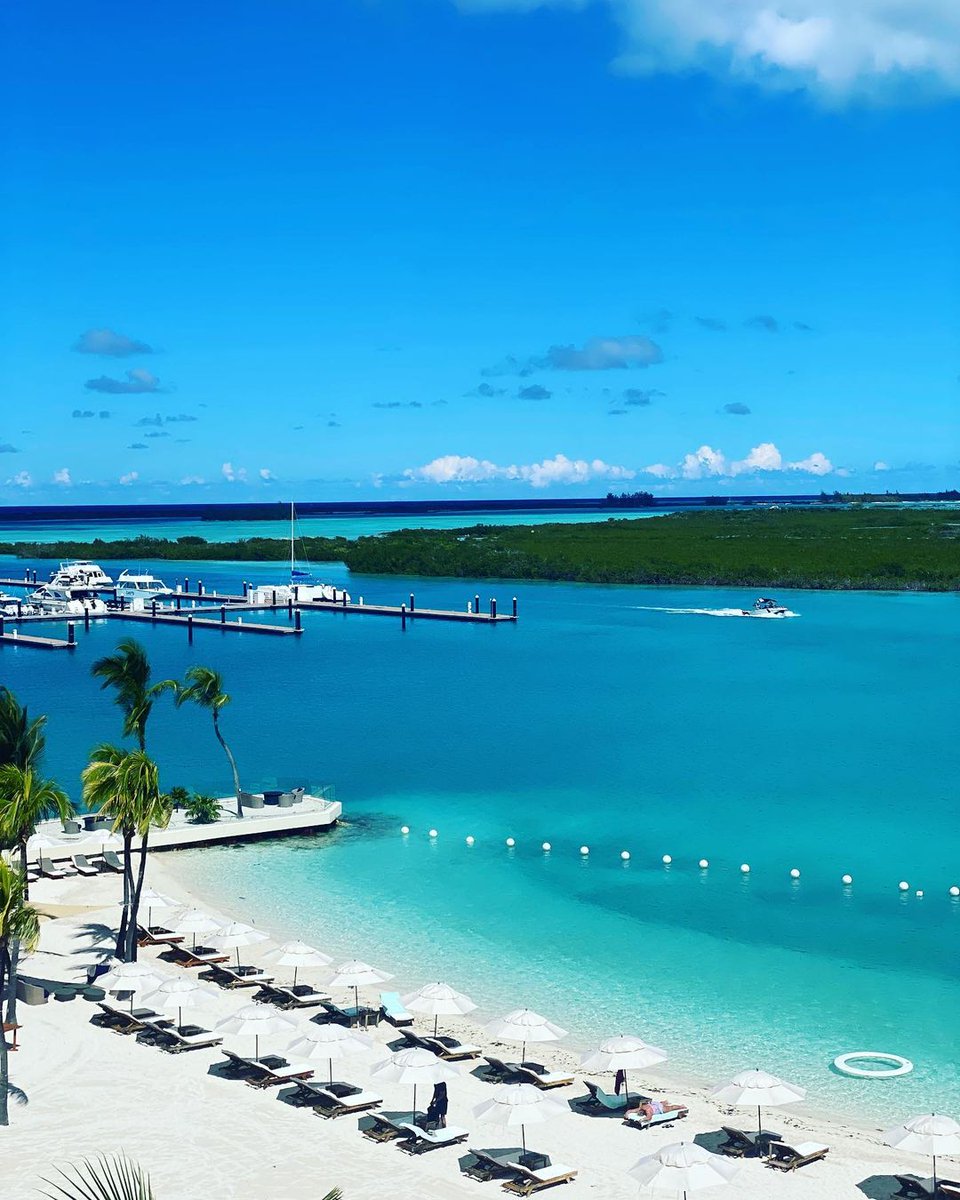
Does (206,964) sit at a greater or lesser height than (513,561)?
lesser

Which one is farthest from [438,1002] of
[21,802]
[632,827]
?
[632,827]

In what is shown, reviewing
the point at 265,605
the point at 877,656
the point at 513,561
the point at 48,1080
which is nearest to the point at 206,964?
the point at 48,1080

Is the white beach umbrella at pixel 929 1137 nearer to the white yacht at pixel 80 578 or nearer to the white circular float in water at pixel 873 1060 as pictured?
the white circular float in water at pixel 873 1060

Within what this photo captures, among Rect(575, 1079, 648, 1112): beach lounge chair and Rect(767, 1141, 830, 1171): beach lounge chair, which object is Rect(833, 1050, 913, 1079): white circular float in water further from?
Rect(575, 1079, 648, 1112): beach lounge chair

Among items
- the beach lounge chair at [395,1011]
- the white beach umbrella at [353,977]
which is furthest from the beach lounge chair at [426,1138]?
the beach lounge chair at [395,1011]

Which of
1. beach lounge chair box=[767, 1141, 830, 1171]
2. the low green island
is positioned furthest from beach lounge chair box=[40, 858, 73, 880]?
the low green island

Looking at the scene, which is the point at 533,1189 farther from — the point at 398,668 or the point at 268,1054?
the point at 398,668

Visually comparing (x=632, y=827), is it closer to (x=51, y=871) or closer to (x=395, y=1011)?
(x=51, y=871)
